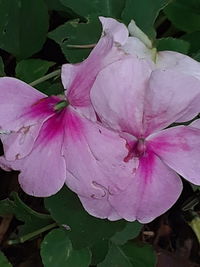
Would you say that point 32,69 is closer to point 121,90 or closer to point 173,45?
point 173,45

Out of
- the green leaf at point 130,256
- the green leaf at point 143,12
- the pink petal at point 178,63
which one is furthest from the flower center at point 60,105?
the green leaf at point 130,256

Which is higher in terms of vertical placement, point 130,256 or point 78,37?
point 78,37

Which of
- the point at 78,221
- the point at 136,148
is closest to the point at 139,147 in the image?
the point at 136,148

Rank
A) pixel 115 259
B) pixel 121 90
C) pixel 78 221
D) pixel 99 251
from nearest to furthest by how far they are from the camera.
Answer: pixel 121 90, pixel 78 221, pixel 99 251, pixel 115 259

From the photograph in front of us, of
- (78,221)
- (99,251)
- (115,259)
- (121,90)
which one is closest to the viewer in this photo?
(121,90)

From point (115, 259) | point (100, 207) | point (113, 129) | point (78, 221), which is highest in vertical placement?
point (113, 129)

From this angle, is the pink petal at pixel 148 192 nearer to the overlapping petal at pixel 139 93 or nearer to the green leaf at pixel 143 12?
the overlapping petal at pixel 139 93

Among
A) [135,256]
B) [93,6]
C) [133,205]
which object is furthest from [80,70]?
[135,256]

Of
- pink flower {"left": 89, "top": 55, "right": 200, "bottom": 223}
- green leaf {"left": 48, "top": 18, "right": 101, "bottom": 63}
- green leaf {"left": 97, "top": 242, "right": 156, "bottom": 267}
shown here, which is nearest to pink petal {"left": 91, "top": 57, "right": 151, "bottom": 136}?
pink flower {"left": 89, "top": 55, "right": 200, "bottom": 223}
